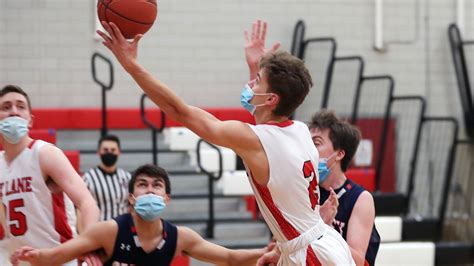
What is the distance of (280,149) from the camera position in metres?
3.71

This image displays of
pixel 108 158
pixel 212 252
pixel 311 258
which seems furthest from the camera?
pixel 108 158

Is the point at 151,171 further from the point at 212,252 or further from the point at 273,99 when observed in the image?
the point at 273,99

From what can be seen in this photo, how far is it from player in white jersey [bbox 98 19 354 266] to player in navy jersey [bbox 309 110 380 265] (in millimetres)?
348

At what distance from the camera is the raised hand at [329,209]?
161 inches

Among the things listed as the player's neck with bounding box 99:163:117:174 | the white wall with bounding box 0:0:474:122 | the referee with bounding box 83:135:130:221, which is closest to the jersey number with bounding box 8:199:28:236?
the referee with bounding box 83:135:130:221

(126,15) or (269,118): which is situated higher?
(126,15)

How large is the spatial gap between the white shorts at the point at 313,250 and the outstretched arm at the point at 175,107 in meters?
0.44

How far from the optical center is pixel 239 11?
33.8 ft

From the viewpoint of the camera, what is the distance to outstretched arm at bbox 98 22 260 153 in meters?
3.49

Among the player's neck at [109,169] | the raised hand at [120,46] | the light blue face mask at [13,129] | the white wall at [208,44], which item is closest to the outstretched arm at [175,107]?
the raised hand at [120,46]

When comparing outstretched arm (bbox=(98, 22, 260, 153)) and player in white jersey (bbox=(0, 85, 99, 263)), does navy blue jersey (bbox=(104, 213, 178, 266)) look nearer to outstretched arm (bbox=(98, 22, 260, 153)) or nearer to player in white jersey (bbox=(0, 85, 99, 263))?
player in white jersey (bbox=(0, 85, 99, 263))

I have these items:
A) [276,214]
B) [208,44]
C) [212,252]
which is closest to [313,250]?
[276,214]

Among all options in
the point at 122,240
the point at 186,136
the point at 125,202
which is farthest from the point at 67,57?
the point at 122,240

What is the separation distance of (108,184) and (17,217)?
11.0ft
